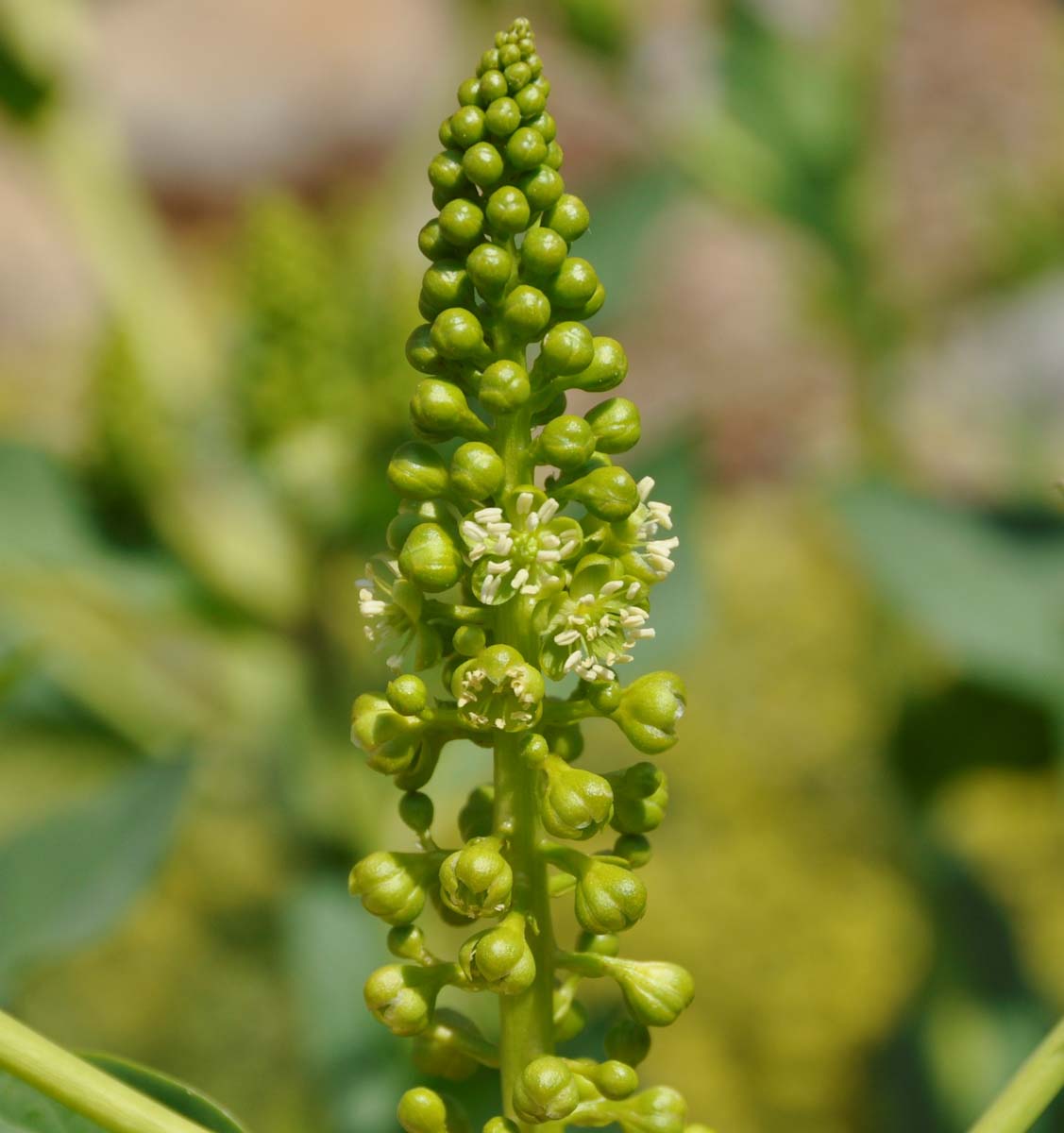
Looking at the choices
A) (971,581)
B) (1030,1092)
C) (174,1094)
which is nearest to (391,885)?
(174,1094)

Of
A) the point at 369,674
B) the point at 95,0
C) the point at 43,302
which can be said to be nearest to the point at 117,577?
the point at 369,674

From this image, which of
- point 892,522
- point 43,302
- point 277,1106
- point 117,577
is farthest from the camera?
point 43,302

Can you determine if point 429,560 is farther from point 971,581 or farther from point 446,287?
point 971,581

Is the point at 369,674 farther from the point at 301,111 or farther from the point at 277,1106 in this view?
the point at 301,111

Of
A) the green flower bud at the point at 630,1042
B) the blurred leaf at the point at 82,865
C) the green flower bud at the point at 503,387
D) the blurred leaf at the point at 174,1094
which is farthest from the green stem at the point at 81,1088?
the blurred leaf at the point at 82,865

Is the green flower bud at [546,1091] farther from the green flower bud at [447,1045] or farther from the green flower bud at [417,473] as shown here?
the green flower bud at [417,473]

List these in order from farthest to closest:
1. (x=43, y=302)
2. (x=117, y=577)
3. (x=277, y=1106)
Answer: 1. (x=43, y=302)
2. (x=277, y=1106)
3. (x=117, y=577)
